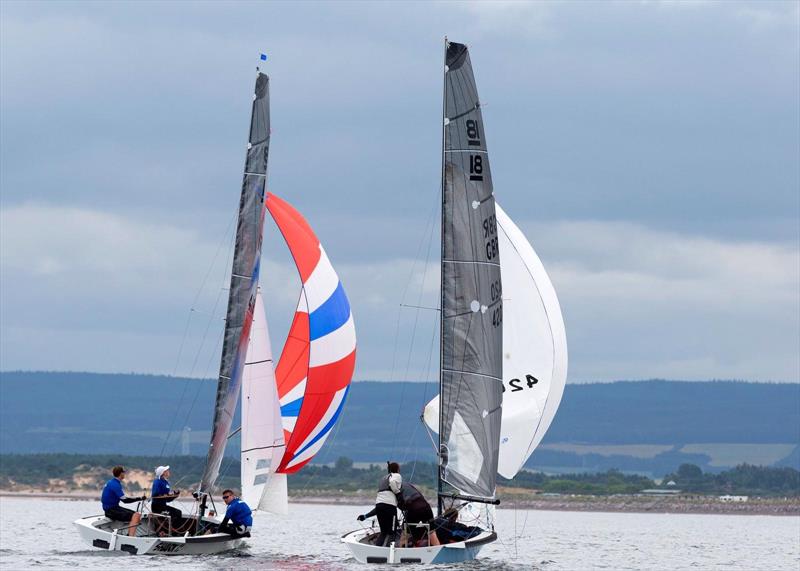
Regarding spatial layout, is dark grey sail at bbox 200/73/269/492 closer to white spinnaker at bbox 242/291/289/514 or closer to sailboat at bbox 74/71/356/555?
sailboat at bbox 74/71/356/555

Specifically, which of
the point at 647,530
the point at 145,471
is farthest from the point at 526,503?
the point at 647,530

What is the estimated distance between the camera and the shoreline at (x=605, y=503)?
11594 centimetres

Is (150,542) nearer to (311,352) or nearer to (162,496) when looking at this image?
(162,496)

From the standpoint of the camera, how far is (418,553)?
118ft

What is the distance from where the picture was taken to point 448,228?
129ft

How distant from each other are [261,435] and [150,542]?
5.10m

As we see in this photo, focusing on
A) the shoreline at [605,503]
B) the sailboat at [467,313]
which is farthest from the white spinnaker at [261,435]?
the shoreline at [605,503]

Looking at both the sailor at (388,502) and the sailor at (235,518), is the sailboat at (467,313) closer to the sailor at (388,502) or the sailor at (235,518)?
the sailor at (388,502)

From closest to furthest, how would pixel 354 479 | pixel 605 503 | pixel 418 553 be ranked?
1. pixel 418 553
2. pixel 605 503
3. pixel 354 479

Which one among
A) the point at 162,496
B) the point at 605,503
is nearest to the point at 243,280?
the point at 162,496

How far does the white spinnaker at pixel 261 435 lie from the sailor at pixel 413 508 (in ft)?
20.5

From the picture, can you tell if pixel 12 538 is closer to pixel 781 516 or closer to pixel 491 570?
pixel 491 570

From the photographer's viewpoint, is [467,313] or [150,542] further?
[467,313]

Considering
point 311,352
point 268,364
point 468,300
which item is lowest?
point 268,364
